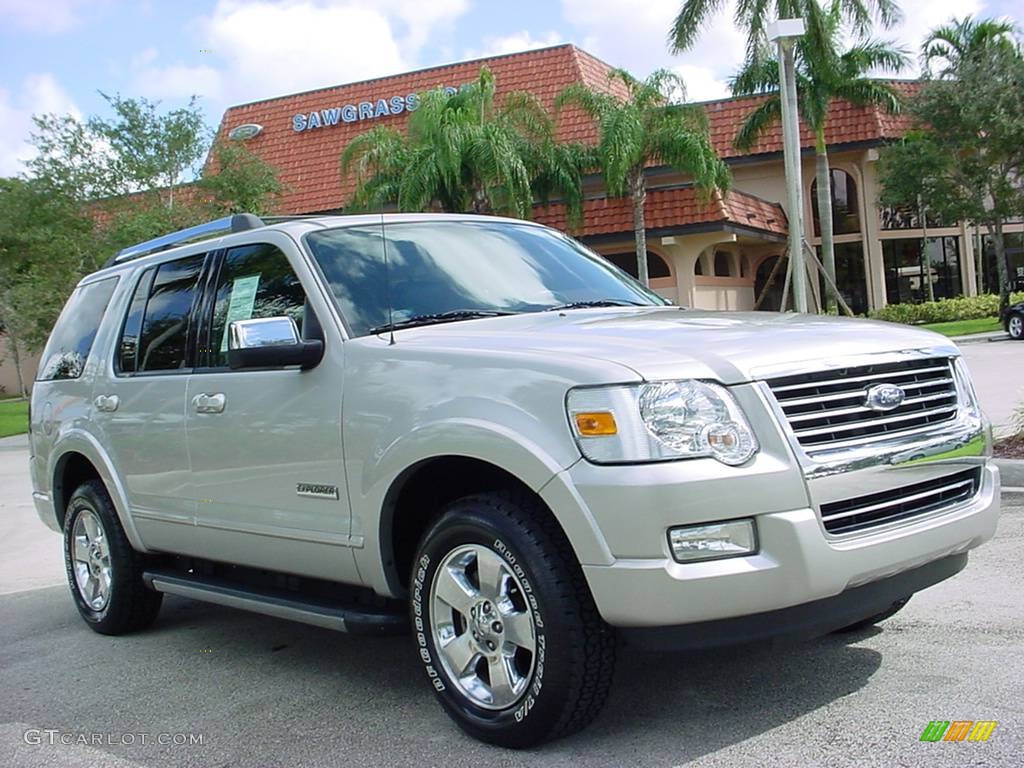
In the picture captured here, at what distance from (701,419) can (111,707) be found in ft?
9.73

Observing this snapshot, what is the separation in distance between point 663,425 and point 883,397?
838 mm

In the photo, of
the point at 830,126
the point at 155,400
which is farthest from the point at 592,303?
the point at 830,126

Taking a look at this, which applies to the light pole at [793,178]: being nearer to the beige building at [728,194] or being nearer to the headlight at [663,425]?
the beige building at [728,194]

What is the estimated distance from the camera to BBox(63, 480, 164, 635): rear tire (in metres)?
5.95

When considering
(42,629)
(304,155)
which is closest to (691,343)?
(42,629)

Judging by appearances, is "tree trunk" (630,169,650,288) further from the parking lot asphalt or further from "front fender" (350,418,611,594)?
"front fender" (350,418,611,594)

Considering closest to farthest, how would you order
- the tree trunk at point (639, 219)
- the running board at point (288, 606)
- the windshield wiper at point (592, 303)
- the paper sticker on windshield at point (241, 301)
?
1. the running board at point (288, 606)
2. the windshield wiper at point (592, 303)
3. the paper sticker on windshield at point (241, 301)
4. the tree trunk at point (639, 219)

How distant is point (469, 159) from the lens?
26.9 metres

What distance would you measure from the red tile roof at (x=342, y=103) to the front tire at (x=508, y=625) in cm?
2857

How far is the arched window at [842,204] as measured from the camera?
37219 millimetres

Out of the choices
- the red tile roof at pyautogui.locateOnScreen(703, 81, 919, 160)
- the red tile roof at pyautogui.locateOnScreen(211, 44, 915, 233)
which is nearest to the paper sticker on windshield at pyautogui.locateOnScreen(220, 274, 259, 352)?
the red tile roof at pyautogui.locateOnScreen(211, 44, 915, 233)

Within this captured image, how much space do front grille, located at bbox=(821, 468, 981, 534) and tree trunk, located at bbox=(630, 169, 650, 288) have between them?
25265 millimetres

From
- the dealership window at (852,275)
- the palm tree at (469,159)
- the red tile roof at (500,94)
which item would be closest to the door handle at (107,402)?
the palm tree at (469,159)

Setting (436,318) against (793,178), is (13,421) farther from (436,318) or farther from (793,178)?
(436,318)
